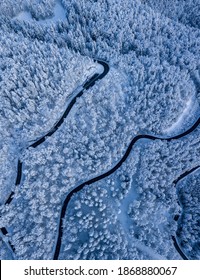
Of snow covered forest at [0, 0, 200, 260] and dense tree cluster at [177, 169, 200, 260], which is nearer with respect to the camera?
snow covered forest at [0, 0, 200, 260]

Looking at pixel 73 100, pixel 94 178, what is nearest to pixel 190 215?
pixel 94 178

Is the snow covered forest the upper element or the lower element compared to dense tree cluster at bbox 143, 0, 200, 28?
lower

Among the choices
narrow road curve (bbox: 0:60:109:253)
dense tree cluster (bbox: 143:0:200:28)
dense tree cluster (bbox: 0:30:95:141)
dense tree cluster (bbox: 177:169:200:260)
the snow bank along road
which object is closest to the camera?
the snow bank along road

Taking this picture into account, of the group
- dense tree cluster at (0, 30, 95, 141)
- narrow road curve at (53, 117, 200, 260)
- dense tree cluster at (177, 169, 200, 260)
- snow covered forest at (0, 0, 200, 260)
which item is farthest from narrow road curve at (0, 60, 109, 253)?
dense tree cluster at (177, 169, 200, 260)

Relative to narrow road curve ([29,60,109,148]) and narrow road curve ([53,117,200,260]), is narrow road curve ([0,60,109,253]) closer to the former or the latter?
narrow road curve ([29,60,109,148])

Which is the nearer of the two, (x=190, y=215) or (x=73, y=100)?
(x=190, y=215)

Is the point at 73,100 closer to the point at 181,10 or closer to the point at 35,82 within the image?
the point at 35,82

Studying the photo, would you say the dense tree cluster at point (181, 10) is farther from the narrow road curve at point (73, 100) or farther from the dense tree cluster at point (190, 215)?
the dense tree cluster at point (190, 215)
